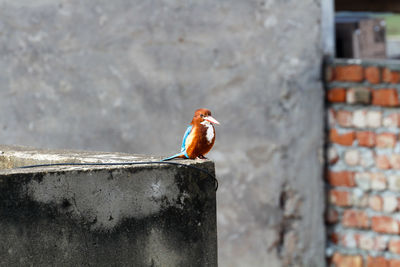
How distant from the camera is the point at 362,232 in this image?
8.54 feet

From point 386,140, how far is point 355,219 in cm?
41

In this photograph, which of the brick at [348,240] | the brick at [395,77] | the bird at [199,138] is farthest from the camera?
the brick at [348,240]

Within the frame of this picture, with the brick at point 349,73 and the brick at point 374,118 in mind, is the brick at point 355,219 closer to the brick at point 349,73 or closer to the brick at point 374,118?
the brick at point 374,118

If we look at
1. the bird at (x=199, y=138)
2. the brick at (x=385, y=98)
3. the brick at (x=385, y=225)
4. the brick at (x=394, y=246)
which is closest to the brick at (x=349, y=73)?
the brick at (x=385, y=98)

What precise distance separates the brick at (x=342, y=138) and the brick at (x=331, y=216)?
0.34m

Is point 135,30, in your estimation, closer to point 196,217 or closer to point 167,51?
point 167,51

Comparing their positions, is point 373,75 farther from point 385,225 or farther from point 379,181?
point 385,225

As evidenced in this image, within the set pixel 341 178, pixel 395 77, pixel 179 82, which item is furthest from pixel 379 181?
pixel 179 82

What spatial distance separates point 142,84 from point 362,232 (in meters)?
1.28

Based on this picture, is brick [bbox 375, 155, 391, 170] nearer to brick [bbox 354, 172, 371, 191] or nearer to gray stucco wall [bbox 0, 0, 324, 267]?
brick [bbox 354, 172, 371, 191]

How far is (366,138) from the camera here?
257 cm

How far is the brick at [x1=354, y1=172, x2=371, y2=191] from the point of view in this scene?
8.45 ft

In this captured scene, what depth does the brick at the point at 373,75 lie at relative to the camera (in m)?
2.54

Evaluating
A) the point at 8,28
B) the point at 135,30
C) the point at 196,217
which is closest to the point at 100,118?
the point at 135,30
